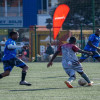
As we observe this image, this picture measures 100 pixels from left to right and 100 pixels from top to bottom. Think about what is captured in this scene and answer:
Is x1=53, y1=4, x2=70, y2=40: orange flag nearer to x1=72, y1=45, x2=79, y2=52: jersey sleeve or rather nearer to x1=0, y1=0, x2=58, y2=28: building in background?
x1=0, y1=0, x2=58, y2=28: building in background

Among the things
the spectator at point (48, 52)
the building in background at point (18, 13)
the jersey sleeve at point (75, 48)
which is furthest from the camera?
the building in background at point (18, 13)

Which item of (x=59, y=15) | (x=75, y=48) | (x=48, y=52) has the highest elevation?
(x=75, y=48)

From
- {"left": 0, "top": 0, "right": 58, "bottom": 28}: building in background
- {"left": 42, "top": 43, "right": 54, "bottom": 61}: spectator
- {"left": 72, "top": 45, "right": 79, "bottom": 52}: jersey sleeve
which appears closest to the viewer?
{"left": 72, "top": 45, "right": 79, "bottom": 52}: jersey sleeve

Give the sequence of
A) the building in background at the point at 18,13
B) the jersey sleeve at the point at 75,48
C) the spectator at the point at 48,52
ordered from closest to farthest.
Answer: the jersey sleeve at the point at 75,48
the spectator at the point at 48,52
the building in background at the point at 18,13

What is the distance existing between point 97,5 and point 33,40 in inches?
725

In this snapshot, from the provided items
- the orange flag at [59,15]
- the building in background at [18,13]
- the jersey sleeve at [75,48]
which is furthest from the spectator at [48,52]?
the jersey sleeve at [75,48]

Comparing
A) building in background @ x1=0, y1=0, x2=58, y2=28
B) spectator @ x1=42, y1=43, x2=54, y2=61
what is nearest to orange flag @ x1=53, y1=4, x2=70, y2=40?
spectator @ x1=42, y1=43, x2=54, y2=61

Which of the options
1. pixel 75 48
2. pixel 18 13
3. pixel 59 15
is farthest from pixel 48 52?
pixel 75 48

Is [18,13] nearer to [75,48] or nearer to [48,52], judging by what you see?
[48,52]

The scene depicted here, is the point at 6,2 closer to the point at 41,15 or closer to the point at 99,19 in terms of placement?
the point at 41,15

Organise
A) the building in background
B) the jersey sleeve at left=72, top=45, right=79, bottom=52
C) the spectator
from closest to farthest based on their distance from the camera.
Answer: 1. the jersey sleeve at left=72, top=45, right=79, bottom=52
2. the spectator
3. the building in background

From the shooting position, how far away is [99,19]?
44656mm

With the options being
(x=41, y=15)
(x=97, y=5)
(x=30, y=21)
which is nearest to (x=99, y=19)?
(x=97, y=5)

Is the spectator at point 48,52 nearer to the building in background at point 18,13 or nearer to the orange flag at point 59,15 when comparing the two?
the orange flag at point 59,15
